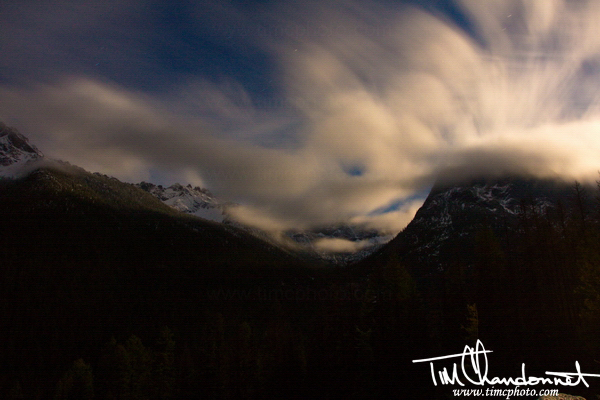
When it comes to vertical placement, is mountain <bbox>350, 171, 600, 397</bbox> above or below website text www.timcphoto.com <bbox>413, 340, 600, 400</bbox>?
above

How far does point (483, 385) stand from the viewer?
2447 centimetres

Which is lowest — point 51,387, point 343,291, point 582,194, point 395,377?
point 51,387

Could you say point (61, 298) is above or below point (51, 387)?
above

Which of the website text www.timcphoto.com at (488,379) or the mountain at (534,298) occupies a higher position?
the mountain at (534,298)

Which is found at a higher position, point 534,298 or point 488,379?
point 534,298

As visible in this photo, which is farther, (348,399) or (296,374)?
(296,374)

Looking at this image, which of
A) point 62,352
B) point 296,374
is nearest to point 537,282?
point 296,374

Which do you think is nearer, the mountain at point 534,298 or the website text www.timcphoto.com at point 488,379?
the website text www.timcphoto.com at point 488,379

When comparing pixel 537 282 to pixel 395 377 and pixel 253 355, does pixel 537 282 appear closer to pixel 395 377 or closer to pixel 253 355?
pixel 395 377

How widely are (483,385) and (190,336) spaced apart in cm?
16699

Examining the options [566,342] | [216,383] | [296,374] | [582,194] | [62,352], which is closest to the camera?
[566,342]

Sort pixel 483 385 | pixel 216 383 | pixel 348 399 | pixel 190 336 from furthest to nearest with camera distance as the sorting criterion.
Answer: pixel 190 336
pixel 216 383
pixel 348 399
pixel 483 385

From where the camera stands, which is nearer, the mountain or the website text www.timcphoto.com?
the website text www.timcphoto.com

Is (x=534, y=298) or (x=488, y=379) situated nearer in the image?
(x=488, y=379)
